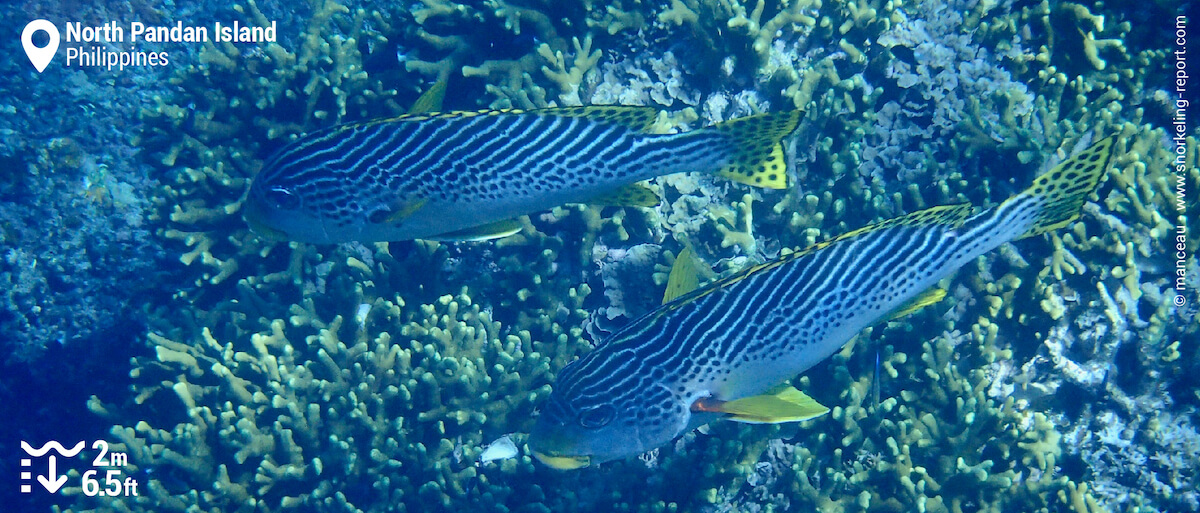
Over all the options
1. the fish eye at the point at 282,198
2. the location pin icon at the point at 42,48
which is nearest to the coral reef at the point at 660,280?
the fish eye at the point at 282,198

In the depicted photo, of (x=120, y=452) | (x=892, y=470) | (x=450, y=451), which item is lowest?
(x=120, y=452)

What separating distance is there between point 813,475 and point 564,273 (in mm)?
1960

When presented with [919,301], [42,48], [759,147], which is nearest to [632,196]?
[759,147]

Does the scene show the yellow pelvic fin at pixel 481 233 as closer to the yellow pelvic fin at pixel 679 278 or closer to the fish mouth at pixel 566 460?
the yellow pelvic fin at pixel 679 278

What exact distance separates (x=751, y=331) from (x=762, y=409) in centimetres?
31

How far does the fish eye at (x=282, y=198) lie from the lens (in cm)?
296

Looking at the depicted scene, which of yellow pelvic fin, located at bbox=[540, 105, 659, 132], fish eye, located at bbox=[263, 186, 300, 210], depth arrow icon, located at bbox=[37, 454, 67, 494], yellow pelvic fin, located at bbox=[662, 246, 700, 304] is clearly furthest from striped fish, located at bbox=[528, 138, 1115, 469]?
depth arrow icon, located at bbox=[37, 454, 67, 494]

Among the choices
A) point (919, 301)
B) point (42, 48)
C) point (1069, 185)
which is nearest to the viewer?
point (1069, 185)

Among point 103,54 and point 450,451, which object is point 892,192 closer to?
point 450,451

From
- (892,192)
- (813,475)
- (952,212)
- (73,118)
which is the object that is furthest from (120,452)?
(892,192)

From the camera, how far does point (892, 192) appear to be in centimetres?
409

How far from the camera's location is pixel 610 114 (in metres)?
2.90

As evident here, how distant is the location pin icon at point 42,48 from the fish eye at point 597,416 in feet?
21.9

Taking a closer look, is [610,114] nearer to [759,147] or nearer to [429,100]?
[759,147]
